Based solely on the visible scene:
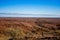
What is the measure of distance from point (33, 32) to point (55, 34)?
83 cm

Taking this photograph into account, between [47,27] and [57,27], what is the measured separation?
0.41 metres

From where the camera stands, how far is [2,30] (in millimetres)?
4309

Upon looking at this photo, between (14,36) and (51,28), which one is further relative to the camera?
(51,28)

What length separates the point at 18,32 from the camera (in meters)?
4.28

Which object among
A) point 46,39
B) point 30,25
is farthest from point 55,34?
point 30,25

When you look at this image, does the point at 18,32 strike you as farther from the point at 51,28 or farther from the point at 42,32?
the point at 51,28

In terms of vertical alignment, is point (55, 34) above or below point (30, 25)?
below

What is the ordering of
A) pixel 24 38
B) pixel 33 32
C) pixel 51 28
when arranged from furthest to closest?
pixel 51 28
pixel 33 32
pixel 24 38

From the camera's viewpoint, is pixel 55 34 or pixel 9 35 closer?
pixel 9 35

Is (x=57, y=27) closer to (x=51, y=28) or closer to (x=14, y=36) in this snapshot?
(x=51, y=28)

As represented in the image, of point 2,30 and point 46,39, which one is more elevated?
point 2,30

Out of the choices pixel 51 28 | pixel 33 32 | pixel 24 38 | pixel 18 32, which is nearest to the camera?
pixel 24 38

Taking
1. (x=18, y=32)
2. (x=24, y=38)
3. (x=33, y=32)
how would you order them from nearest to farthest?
(x=24, y=38), (x=18, y=32), (x=33, y=32)

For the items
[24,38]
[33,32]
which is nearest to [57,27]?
[33,32]
